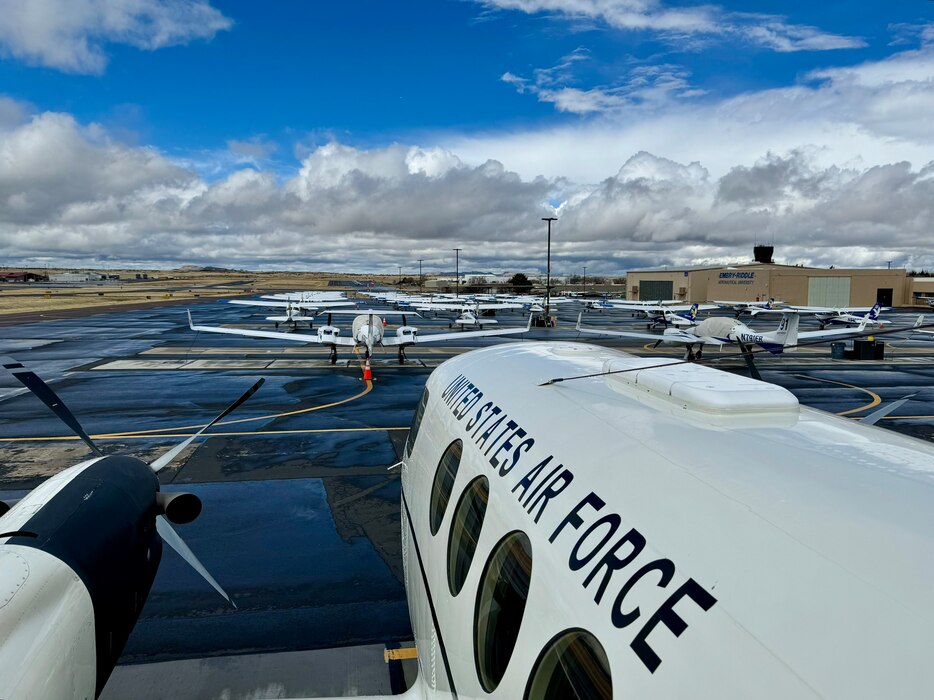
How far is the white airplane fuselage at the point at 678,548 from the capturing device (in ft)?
6.50

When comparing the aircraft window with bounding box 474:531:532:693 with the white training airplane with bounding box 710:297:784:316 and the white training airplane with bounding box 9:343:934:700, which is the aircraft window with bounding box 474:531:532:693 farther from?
the white training airplane with bounding box 710:297:784:316

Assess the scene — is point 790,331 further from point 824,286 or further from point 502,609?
point 824,286

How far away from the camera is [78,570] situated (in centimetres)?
461

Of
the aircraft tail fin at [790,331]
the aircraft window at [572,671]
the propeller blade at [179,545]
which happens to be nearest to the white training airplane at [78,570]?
the propeller blade at [179,545]

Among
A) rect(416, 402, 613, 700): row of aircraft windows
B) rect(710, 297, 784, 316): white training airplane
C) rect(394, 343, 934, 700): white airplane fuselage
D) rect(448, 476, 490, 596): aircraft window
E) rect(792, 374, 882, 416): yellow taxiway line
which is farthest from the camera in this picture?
rect(710, 297, 784, 316): white training airplane

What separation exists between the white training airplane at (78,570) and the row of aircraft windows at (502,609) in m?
2.72

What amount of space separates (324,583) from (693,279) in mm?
107536

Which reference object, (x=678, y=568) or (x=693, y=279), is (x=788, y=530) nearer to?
(x=678, y=568)

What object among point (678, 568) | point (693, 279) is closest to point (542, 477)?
point (678, 568)

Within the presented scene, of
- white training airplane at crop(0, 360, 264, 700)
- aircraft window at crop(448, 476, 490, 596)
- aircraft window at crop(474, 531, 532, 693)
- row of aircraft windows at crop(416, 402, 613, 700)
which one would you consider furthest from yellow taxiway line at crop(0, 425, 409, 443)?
aircraft window at crop(474, 531, 532, 693)

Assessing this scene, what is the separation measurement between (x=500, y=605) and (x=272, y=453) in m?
13.1

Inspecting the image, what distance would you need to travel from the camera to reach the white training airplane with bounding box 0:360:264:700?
3.76 meters

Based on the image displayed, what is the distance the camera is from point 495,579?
12.5 feet

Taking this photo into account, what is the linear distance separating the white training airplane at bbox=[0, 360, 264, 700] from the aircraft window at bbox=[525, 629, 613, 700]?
3.07 metres
